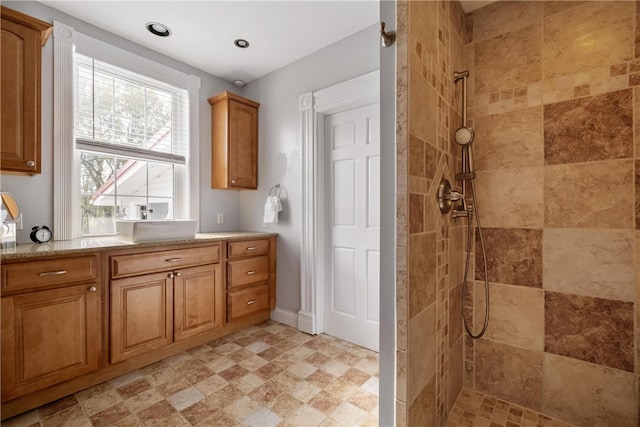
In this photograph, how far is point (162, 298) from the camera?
2.11 metres

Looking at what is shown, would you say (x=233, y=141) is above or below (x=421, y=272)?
above

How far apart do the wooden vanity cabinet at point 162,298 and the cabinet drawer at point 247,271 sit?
119 millimetres

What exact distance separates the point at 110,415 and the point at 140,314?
0.61 meters

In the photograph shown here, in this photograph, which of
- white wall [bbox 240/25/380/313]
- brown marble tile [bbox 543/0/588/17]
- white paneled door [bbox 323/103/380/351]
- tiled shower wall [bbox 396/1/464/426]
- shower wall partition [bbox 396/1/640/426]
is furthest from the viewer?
white wall [bbox 240/25/380/313]

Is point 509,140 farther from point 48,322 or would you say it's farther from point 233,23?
point 48,322

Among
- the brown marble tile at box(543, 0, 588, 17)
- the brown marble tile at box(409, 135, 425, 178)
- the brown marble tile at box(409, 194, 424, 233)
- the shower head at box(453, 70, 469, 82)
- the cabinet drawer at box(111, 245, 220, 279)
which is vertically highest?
the brown marble tile at box(543, 0, 588, 17)

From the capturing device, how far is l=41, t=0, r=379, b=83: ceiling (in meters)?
2.02

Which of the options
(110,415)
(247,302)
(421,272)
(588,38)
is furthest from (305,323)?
(588,38)

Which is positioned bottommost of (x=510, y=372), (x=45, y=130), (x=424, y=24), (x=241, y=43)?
(x=510, y=372)

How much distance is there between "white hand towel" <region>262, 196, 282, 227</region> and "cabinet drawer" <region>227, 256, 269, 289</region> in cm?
39

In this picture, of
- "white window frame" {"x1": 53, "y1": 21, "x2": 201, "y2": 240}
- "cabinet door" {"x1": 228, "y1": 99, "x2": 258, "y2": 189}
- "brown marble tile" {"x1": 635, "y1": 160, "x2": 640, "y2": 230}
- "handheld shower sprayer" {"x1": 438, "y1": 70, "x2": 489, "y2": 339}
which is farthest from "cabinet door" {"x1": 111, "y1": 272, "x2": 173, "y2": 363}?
"brown marble tile" {"x1": 635, "y1": 160, "x2": 640, "y2": 230}

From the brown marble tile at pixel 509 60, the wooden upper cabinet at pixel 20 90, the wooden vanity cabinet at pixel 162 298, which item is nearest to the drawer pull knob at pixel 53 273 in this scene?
the wooden vanity cabinet at pixel 162 298

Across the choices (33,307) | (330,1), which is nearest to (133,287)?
(33,307)

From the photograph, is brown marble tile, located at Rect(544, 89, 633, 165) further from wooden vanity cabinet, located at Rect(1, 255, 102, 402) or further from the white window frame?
the white window frame
